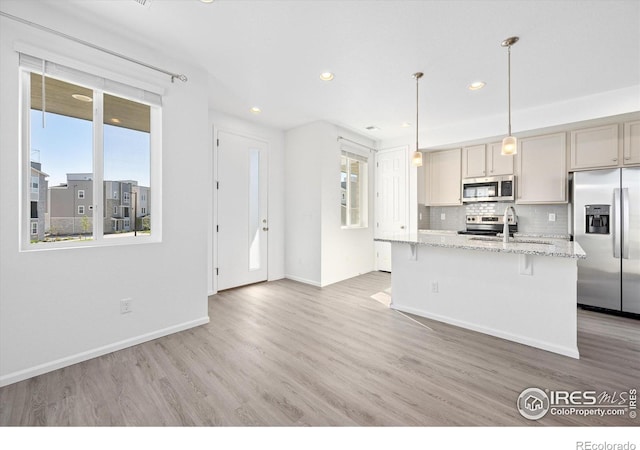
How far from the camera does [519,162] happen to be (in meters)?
4.52

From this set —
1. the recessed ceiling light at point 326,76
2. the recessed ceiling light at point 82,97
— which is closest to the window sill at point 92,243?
the recessed ceiling light at point 82,97

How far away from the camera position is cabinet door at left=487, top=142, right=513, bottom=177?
461cm

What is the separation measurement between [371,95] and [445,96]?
99cm

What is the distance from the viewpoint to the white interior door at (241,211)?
442 centimetres

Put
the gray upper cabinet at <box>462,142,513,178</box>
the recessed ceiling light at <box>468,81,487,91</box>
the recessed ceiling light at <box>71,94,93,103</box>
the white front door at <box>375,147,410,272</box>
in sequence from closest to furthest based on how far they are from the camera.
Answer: the recessed ceiling light at <box>71,94,93,103</box>, the recessed ceiling light at <box>468,81,487,91</box>, the gray upper cabinet at <box>462,142,513,178</box>, the white front door at <box>375,147,410,272</box>

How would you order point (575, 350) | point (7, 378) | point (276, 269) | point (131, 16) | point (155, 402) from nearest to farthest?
point (155, 402) < point (7, 378) < point (131, 16) < point (575, 350) < point (276, 269)

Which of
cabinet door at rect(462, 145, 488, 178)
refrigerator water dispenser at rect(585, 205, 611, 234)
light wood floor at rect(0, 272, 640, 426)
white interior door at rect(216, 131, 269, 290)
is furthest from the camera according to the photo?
cabinet door at rect(462, 145, 488, 178)

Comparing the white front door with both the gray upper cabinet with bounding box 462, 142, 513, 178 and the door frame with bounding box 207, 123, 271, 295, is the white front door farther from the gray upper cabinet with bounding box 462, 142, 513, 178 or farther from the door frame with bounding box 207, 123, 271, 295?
the door frame with bounding box 207, 123, 271, 295

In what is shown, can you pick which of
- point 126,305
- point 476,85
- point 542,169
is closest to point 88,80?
point 126,305

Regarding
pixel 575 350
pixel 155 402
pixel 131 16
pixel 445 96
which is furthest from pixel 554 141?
pixel 155 402

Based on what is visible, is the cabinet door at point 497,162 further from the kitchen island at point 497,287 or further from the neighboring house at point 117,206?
the neighboring house at point 117,206

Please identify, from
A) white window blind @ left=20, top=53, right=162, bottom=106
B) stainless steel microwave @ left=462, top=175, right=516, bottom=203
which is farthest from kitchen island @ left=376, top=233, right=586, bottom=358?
white window blind @ left=20, top=53, right=162, bottom=106

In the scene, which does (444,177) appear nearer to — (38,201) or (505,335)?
(505,335)

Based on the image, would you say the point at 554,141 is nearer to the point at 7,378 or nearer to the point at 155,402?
the point at 155,402
